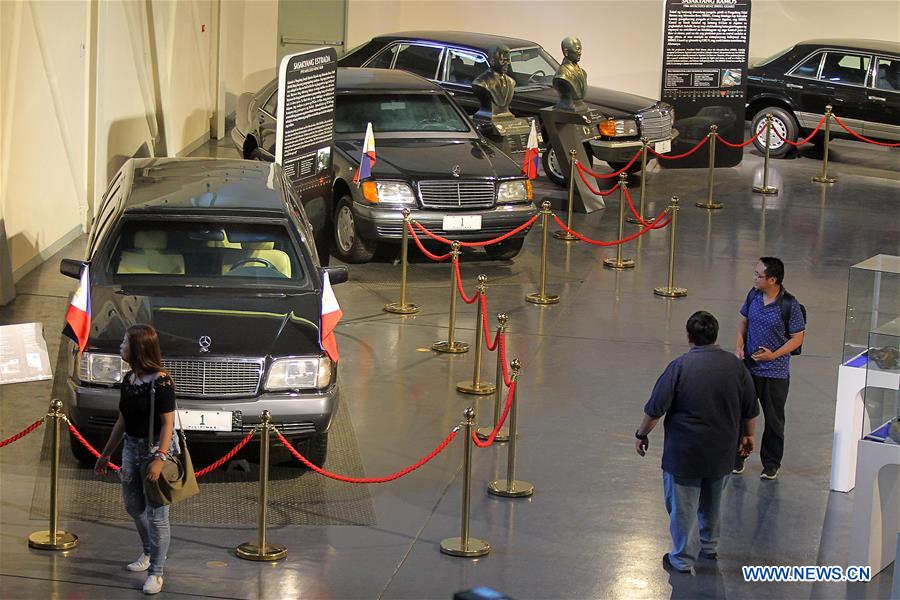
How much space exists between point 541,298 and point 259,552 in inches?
247

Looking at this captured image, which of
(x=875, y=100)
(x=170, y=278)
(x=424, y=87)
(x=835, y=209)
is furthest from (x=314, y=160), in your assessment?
(x=875, y=100)

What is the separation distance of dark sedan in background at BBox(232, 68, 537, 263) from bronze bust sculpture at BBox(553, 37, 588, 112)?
212 centimetres

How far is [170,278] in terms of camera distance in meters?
8.84

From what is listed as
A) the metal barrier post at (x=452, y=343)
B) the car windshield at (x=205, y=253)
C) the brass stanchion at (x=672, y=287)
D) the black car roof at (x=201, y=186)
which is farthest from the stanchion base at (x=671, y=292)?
the car windshield at (x=205, y=253)

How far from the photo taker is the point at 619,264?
48.0 ft

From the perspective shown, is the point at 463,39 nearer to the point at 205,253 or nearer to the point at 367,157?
the point at 367,157

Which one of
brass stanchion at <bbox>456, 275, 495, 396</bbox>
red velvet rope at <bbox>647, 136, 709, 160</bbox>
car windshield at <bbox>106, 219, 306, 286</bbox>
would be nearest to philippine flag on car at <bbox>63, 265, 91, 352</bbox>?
car windshield at <bbox>106, 219, 306, 286</bbox>

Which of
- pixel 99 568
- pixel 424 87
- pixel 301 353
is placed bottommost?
pixel 99 568

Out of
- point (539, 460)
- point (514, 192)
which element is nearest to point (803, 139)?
point (514, 192)

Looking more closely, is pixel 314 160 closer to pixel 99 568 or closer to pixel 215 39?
pixel 99 568

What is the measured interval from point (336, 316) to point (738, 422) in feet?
8.99

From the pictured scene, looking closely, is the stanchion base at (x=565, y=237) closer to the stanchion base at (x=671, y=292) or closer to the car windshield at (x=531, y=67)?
the stanchion base at (x=671, y=292)

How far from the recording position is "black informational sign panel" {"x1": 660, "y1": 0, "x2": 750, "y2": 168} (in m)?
19.8

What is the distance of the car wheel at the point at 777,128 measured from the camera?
21.3m
